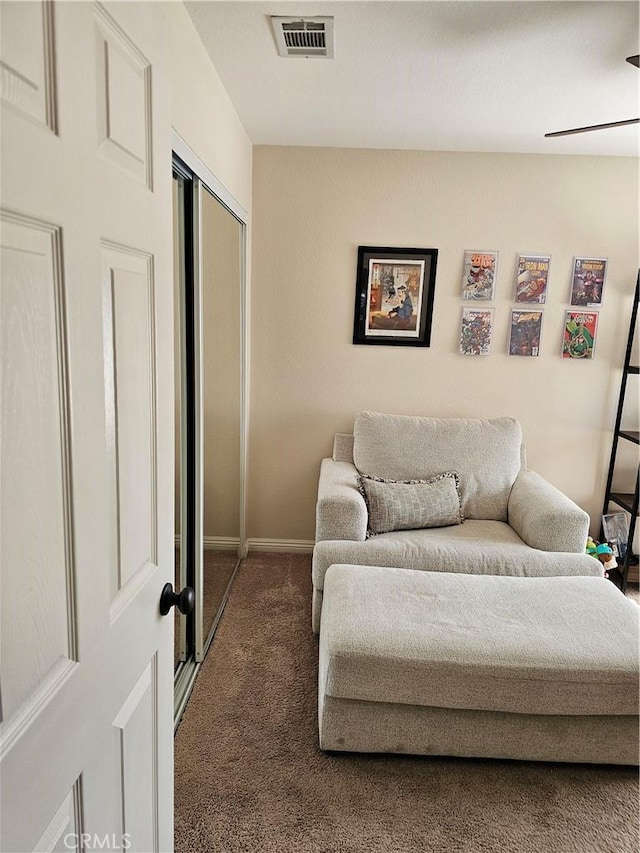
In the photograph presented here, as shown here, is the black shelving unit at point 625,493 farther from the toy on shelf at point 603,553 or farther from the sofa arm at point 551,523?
the sofa arm at point 551,523

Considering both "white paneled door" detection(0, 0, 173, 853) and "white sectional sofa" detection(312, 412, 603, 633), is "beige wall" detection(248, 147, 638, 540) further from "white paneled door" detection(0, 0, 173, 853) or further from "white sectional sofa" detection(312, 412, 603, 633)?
"white paneled door" detection(0, 0, 173, 853)

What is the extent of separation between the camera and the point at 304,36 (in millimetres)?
2033

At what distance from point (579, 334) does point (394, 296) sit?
1.09 m

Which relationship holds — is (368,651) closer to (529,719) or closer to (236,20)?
(529,719)

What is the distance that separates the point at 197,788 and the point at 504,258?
9.83 ft

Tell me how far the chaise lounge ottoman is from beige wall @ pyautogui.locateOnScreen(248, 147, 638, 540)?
66.6 inches

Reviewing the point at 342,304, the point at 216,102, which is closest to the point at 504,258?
the point at 342,304

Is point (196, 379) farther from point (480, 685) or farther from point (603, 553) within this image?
point (603, 553)

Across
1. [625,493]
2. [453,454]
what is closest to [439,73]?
[453,454]

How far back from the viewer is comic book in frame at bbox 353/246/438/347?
3549 millimetres

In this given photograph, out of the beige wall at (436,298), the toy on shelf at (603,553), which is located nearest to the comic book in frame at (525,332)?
the beige wall at (436,298)

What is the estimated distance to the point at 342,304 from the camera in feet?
11.8

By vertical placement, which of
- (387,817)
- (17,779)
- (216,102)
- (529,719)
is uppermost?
(216,102)

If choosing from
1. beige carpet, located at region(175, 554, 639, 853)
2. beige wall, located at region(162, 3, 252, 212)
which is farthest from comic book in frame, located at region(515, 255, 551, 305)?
beige carpet, located at region(175, 554, 639, 853)
